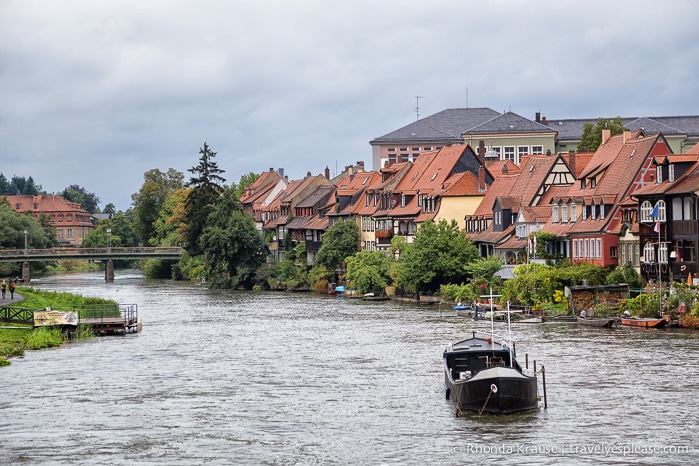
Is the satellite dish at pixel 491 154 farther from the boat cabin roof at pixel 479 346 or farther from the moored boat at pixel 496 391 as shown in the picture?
the moored boat at pixel 496 391

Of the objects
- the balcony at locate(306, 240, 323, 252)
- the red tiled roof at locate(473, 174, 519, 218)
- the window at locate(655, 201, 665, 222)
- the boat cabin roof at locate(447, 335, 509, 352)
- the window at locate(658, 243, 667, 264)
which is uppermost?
the red tiled roof at locate(473, 174, 519, 218)

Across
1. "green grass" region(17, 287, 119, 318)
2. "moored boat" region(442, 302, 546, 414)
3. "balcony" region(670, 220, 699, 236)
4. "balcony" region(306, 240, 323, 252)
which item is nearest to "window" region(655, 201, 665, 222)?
"balcony" region(670, 220, 699, 236)

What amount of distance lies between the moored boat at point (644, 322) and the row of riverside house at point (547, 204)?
4886 millimetres

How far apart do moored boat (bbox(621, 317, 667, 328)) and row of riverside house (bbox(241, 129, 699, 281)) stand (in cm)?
489

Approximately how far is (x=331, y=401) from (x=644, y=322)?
26158mm

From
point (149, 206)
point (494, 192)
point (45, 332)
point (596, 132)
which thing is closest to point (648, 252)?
point (494, 192)

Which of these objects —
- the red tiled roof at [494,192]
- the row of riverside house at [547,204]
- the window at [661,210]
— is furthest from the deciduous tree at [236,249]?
the window at [661,210]

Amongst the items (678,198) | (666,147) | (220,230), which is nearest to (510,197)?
(666,147)

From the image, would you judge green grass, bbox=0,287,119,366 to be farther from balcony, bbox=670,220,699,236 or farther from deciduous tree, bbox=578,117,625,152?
deciduous tree, bbox=578,117,625,152

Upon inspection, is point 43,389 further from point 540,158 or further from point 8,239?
point 8,239


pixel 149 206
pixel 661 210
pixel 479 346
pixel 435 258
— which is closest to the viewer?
pixel 479 346

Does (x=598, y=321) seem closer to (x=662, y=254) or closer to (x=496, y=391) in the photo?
(x=662, y=254)

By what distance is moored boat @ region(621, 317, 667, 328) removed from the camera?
61781 millimetres

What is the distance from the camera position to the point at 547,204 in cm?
8888
